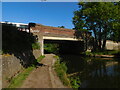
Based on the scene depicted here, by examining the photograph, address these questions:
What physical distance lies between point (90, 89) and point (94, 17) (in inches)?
1043

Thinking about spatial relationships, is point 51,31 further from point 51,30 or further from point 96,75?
point 96,75

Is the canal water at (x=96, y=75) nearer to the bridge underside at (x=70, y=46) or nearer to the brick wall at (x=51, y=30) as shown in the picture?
the brick wall at (x=51, y=30)

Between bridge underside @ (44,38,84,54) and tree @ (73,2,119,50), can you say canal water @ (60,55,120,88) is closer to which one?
tree @ (73,2,119,50)

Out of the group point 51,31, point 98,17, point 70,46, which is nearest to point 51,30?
point 51,31

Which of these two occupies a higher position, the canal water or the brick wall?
the brick wall

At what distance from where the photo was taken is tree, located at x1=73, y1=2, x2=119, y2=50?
32.0 metres

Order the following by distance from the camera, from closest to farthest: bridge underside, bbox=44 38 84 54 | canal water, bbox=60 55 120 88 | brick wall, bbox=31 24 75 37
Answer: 1. canal water, bbox=60 55 120 88
2. brick wall, bbox=31 24 75 37
3. bridge underside, bbox=44 38 84 54

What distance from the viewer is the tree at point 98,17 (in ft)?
105

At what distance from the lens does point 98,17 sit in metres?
33.4

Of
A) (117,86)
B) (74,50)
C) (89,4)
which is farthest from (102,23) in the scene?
(117,86)

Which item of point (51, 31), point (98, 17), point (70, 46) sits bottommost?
point (70, 46)

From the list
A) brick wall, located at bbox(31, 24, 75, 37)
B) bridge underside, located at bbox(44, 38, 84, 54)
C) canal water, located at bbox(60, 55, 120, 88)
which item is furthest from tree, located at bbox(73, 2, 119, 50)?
canal water, located at bbox(60, 55, 120, 88)

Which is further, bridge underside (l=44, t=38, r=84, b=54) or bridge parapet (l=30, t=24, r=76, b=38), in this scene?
bridge underside (l=44, t=38, r=84, b=54)

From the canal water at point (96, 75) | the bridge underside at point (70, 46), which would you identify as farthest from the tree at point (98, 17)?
the canal water at point (96, 75)
